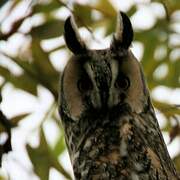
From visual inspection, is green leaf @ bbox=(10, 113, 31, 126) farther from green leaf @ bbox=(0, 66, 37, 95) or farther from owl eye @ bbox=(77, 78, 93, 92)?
owl eye @ bbox=(77, 78, 93, 92)

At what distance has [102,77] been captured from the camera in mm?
5445

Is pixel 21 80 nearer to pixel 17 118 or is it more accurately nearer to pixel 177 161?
pixel 17 118

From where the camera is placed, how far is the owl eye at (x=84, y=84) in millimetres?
5551

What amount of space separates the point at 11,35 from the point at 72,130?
2.03 feet

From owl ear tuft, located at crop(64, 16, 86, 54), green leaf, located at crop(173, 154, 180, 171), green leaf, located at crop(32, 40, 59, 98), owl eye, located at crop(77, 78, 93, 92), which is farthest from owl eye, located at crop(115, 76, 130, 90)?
green leaf, located at crop(173, 154, 180, 171)

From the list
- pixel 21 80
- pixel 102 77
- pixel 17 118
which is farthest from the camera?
pixel 21 80

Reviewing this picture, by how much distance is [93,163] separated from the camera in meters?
5.42

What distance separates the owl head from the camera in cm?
547

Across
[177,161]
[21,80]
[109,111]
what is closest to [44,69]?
[21,80]

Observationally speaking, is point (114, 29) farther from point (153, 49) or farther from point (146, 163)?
point (146, 163)

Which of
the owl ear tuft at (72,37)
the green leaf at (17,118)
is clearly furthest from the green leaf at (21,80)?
the owl ear tuft at (72,37)

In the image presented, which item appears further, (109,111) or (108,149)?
(109,111)

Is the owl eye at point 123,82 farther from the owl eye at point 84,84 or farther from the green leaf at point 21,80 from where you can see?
the green leaf at point 21,80

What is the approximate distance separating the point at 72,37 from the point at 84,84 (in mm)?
316
